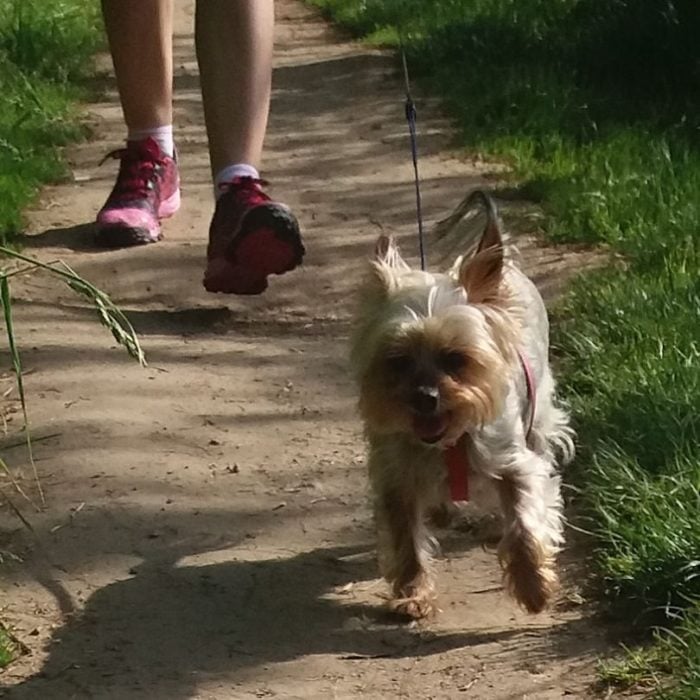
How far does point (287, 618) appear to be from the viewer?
139 inches

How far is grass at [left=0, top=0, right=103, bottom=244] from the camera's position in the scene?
6.50 meters

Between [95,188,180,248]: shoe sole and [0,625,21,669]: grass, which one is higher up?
[0,625,21,669]: grass

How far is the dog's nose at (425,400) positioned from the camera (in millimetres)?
3428

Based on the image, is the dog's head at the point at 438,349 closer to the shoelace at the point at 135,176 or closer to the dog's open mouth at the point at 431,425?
the dog's open mouth at the point at 431,425

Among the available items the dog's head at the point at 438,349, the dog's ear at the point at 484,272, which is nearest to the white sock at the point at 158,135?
the dog's head at the point at 438,349

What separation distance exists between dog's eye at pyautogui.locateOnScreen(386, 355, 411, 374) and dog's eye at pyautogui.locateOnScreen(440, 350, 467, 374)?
8cm

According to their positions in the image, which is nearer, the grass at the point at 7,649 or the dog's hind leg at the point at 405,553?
the grass at the point at 7,649

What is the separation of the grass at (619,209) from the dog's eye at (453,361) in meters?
0.54

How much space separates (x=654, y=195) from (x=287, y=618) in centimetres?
322

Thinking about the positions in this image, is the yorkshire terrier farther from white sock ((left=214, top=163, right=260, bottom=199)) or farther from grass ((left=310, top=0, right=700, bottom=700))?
white sock ((left=214, top=163, right=260, bottom=199))

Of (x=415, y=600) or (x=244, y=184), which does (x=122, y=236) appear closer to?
(x=244, y=184)

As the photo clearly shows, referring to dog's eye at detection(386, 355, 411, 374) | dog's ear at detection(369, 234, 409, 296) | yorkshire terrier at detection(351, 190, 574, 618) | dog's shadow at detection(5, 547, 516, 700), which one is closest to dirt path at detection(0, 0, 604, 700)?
dog's shadow at detection(5, 547, 516, 700)

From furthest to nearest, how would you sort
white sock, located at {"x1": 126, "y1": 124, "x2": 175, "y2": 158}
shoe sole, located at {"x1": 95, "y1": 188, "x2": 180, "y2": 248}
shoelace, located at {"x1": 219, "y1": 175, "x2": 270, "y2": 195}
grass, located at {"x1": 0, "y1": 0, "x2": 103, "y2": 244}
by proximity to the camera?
grass, located at {"x1": 0, "y1": 0, "x2": 103, "y2": 244}, white sock, located at {"x1": 126, "y1": 124, "x2": 175, "y2": 158}, shoe sole, located at {"x1": 95, "y1": 188, "x2": 180, "y2": 248}, shoelace, located at {"x1": 219, "y1": 175, "x2": 270, "y2": 195}

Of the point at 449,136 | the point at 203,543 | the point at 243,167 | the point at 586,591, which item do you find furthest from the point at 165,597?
the point at 449,136
